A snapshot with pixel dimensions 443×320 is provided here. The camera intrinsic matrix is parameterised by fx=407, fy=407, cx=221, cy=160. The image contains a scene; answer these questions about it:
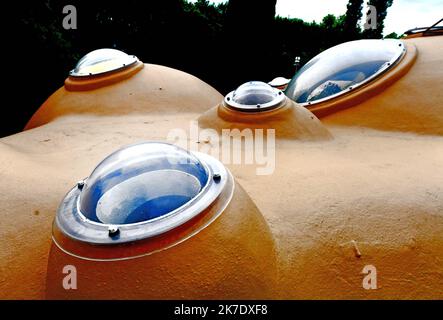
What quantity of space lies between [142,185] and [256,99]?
172cm

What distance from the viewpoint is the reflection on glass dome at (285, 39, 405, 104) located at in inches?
139

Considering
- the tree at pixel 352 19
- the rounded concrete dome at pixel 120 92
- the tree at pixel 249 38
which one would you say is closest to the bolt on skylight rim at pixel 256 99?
the rounded concrete dome at pixel 120 92

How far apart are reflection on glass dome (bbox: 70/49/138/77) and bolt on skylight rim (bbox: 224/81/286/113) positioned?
1599 millimetres

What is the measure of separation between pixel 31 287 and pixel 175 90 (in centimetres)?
285

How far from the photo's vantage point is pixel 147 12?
10.6 meters

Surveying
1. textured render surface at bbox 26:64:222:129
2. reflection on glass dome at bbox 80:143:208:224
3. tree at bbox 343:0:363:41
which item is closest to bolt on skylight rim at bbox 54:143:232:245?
reflection on glass dome at bbox 80:143:208:224

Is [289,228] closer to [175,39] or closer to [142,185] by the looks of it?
[142,185]

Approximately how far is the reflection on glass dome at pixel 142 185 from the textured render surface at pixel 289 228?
0.15 m

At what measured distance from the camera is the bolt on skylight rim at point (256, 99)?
2871 mm

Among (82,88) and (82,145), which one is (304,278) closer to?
(82,145)

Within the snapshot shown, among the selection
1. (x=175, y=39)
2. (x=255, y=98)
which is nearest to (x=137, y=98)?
(x=255, y=98)

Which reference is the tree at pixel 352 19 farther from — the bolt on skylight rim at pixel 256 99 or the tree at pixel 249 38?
the bolt on skylight rim at pixel 256 99

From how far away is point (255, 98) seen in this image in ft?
9.72

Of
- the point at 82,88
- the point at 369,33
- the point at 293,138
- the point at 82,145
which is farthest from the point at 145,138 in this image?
the point at 369,33
